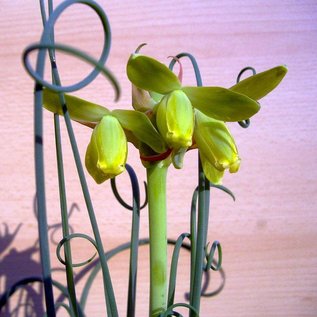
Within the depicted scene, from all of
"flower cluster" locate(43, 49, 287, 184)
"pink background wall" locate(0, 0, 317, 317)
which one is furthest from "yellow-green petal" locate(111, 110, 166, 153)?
"pink background wall" locate(0, 0, 317, 317)

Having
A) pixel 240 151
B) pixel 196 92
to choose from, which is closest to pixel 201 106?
pixel 196 92

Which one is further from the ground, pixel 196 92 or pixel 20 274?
pixel 196 92

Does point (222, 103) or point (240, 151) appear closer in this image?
point (222, 103)

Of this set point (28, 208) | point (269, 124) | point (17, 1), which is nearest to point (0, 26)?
point (17, 1)

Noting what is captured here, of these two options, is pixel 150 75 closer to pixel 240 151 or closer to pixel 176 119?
pixel 176 119

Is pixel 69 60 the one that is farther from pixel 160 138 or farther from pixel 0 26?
pixel 160 138
